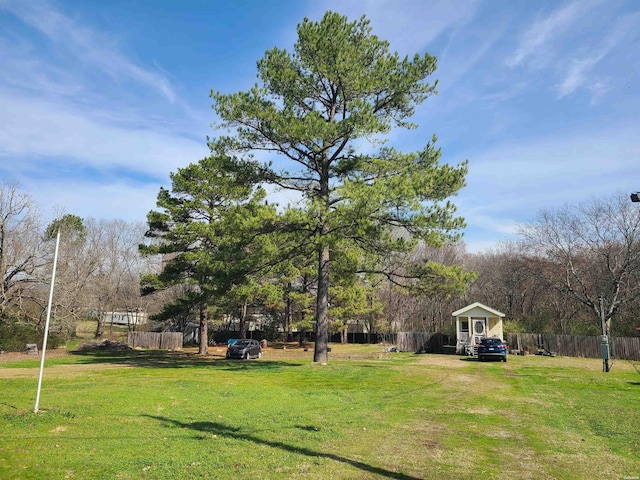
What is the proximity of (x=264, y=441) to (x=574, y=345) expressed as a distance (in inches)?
1251

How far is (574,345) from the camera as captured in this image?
32.2 meters

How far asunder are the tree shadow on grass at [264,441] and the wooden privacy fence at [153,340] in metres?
31.5

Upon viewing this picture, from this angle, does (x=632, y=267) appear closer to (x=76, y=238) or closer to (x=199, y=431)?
(x=199, y=431)

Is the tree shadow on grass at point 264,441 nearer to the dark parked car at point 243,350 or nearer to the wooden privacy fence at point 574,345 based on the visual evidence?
the dark parked car at point 243,350

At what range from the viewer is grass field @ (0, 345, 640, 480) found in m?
5.88

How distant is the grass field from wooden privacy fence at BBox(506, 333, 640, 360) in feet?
59.8

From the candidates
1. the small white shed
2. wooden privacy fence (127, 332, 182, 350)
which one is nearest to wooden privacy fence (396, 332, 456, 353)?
the small white shed

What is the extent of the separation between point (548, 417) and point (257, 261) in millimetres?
11840

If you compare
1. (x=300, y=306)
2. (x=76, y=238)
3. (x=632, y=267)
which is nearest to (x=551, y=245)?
(x=632, y=267)

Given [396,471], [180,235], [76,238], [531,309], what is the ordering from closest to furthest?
1. [396,471]
2. [180,235]
3. [76,238]
4. [531,309]

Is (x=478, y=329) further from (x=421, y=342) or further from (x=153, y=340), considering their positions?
(x=153, y=340)

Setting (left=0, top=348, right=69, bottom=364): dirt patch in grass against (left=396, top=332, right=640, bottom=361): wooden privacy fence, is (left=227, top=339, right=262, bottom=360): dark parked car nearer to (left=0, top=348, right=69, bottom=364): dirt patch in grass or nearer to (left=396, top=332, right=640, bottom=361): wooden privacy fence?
(left=0, top=348, right=69, bottom=364): dirt patch in grass

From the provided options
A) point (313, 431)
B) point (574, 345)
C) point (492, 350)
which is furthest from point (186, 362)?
point (574, 345)

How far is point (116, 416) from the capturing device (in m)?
8.78
